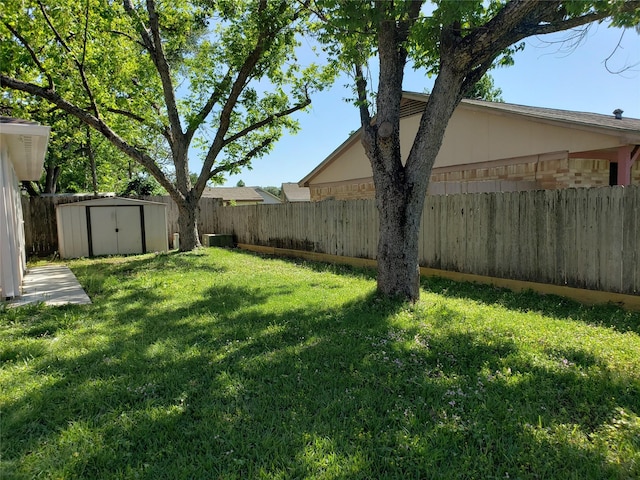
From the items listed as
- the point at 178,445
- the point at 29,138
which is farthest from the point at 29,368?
the point at 29,138

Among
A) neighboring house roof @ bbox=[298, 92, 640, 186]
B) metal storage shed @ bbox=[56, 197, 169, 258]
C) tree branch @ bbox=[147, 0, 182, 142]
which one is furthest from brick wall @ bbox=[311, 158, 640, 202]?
metal storage shed @ bbox=[56, 197, 169, 258]

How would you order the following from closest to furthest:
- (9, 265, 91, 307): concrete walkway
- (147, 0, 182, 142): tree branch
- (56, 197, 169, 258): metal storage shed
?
(9, 265, 91, 307): concrete walkway → (147, 0, 182, 142): tree branch → (56, 197, 169, 258): metal storage shed

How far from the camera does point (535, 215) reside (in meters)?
6.45

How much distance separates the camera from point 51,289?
7.31 meters

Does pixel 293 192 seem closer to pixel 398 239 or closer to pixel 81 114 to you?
pixel 81 114

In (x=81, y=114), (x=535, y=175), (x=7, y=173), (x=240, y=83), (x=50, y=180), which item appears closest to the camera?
(x=7, y=173)

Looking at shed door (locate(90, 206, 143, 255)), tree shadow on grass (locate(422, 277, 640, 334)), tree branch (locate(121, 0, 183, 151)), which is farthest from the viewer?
shed door (locate(90, 206, 143, 255))

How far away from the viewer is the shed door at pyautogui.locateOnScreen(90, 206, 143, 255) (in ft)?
42.7

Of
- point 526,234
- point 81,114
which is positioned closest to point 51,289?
point 81,114

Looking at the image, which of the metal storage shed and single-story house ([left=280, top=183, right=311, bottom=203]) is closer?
the metal storage shed

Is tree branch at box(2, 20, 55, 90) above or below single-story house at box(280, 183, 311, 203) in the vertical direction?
above

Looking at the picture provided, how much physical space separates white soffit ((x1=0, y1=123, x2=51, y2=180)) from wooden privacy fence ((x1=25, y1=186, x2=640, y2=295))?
21.2ft

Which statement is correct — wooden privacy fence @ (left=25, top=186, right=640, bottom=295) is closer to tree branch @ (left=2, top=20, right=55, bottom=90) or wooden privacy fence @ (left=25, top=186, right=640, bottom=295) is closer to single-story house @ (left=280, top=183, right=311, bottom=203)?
tree branch @ (left=2, top=20, right=55, bottom=90)

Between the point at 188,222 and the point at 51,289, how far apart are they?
5.56m
